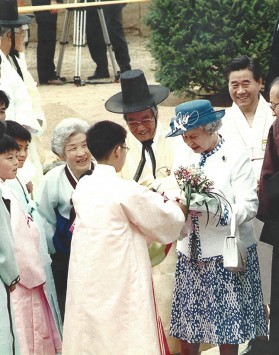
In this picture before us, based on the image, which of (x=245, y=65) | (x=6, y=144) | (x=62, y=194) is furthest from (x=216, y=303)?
(x=245, y=65)

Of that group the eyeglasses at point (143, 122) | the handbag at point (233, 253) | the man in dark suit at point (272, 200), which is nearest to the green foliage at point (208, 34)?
the eyeglasses at point (143, 122)

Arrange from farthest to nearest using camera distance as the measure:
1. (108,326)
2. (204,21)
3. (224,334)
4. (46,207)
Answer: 1. (204,21)
2. (46,207)
3. (224,334)
4. (108,326)

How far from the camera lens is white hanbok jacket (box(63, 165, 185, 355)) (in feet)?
20.3

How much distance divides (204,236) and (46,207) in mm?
1024

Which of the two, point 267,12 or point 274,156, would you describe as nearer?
point 274,156

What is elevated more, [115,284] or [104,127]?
[104,127]


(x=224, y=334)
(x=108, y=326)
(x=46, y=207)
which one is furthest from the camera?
(x=46, y=207)

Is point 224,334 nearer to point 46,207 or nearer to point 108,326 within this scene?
point 108,326

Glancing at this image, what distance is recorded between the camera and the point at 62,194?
7.18 m

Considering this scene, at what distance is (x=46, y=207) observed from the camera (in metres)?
7.21

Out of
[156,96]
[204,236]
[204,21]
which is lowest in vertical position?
[204,21]

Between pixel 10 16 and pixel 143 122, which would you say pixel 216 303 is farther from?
pixel 10 16

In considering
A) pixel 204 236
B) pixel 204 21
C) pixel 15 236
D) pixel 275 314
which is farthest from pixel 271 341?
pixel 204 21

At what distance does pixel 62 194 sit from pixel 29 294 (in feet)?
2.32
